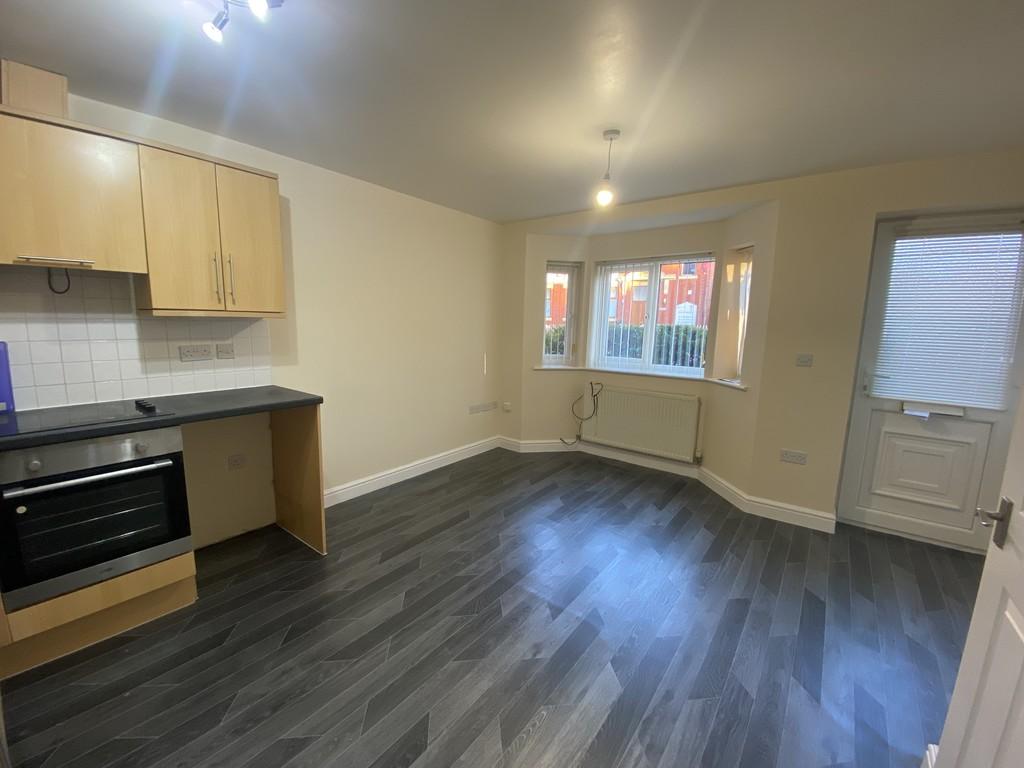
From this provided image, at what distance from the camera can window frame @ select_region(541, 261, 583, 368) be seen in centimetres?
Result: 452

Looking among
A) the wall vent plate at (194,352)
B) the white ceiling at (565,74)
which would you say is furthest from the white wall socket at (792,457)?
the wall vent plate at (194,352)

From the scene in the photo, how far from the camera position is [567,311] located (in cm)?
470

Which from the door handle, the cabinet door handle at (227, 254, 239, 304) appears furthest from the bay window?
the door handle

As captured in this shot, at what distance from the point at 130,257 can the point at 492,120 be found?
1918mm

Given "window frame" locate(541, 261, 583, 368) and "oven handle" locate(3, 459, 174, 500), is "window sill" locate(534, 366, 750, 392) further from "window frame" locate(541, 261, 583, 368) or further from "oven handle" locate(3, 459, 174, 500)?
"oven handle" locate(3, 459, 174, 500)

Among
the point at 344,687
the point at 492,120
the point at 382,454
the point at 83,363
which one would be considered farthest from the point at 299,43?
the point at 382,454

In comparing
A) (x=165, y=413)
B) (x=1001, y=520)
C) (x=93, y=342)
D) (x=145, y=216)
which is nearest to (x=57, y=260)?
(x=145, y=216)

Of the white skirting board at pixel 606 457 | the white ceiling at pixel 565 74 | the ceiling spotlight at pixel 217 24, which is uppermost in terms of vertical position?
the white ceiling at pixel 565 74

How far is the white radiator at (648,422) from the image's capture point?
3.91m

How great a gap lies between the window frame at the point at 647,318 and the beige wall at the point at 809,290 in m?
0.37

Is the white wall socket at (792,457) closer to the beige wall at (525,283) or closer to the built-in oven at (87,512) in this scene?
the beige wall at (525,283)

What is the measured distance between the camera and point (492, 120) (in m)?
2.17

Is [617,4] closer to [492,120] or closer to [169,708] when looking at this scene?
[492,120]

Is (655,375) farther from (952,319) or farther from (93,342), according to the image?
(93,342)
